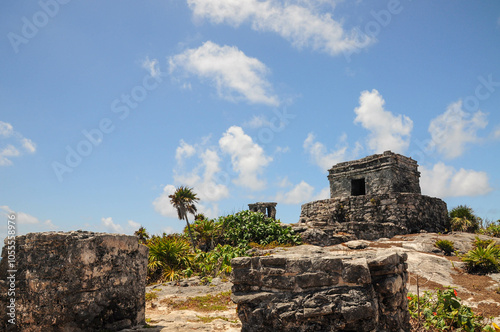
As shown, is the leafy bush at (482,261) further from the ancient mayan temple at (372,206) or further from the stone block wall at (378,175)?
the stone block wall at (378,175)

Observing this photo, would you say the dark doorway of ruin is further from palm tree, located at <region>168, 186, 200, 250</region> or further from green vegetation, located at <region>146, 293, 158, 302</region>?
green vegetation, located at <region>146, 293, 158, 302</region>

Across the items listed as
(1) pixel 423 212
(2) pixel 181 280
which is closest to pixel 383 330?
(2) pixel 181 280

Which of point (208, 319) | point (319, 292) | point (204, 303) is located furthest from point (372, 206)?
point (319, 292)

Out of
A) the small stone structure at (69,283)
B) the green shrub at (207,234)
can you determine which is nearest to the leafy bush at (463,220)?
the green shrub at (207,234)

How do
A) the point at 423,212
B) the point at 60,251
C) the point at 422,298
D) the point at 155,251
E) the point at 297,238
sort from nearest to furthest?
the point at 60,251 < the point at 422,298 < the point at 155,251 < the point at 297,238 < the point at 423,212

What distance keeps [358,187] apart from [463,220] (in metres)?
5.11

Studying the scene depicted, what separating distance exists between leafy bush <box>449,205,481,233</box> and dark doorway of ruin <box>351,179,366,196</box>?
4331 millimetres

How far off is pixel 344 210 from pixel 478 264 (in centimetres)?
750

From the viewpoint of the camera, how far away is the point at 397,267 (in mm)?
3926

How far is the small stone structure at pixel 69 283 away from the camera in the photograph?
13.9 feet

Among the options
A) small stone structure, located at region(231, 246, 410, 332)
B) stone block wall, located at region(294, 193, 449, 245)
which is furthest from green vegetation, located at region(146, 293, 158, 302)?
stone block wall, located at region(294, 193, 449, 245)

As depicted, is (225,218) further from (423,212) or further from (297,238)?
(423,212)

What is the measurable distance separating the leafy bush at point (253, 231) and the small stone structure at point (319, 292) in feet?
30.7

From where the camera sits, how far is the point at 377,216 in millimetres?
15297
